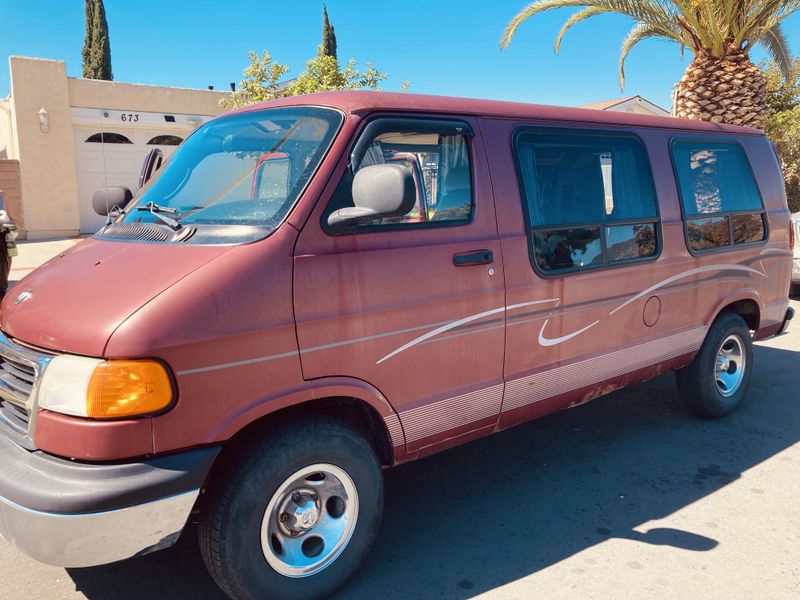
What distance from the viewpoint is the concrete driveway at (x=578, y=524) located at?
10.4ft

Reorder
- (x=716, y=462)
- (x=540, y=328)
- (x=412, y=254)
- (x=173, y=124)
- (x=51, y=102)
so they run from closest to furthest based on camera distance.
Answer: (x=412, y=254) < (x=540, y=328) < (x=716, y=462) < (x=51, y=102) < (x=173, y=124)

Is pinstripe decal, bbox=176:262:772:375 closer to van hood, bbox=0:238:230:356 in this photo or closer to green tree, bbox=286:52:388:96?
van hood, bbox=0:238:230:356

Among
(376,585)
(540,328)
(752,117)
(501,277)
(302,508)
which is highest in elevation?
(752,117)

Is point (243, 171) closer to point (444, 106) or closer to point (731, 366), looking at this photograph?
point (444, 106)

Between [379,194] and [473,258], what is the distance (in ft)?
2.40

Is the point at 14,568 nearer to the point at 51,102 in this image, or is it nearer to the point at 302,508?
the point at 302,508

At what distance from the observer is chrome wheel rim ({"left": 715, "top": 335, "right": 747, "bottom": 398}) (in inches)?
210

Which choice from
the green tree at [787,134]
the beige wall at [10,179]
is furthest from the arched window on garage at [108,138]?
the green tree at [787,134]

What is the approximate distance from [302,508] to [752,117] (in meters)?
12.7

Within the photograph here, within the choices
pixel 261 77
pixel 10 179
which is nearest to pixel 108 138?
pixel 10 179

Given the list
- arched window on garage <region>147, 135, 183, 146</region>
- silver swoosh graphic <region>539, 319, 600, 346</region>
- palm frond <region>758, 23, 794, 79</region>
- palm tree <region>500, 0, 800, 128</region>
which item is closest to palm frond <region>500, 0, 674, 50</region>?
palm tree <region>500, 0, 800, 128</region>

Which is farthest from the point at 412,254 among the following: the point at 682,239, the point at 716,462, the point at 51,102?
the point at 51,102

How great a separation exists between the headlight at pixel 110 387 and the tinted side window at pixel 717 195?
12.2 feet

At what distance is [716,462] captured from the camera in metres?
4.54
